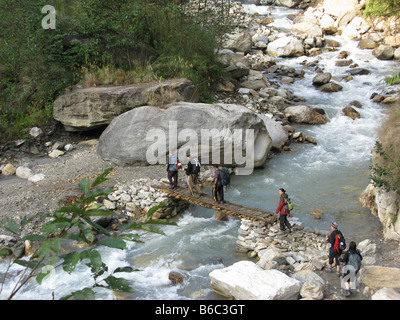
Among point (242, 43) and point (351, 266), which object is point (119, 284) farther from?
point (242, 43)

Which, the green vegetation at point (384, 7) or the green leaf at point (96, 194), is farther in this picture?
the green vegetation at point (384, 7)

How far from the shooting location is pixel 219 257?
9.66m

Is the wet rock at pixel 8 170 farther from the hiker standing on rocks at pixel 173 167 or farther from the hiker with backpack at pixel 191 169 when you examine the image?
the hiker with backpack at pixel 191 169

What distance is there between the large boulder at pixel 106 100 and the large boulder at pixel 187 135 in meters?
1.30

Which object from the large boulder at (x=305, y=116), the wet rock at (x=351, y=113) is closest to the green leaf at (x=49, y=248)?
the large boulder at (x=305, y=116)

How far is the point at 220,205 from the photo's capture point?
35.9 ft

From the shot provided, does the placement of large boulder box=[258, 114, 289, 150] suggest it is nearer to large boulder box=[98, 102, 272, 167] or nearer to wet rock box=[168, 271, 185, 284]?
large boulder box=[98, 102, 272, 167]

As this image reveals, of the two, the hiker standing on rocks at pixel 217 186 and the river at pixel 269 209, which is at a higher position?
the hiker standing on rocks at pixel 217 186

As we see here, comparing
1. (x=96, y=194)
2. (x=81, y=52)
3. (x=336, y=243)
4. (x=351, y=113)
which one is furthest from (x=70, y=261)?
(x=351, y=113)

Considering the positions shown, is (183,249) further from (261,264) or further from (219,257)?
(261,264)

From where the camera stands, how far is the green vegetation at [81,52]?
55.6ft

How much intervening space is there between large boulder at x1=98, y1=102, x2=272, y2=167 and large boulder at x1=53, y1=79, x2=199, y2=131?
4.26 feet

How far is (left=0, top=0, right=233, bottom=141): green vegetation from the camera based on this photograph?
17.0 metres

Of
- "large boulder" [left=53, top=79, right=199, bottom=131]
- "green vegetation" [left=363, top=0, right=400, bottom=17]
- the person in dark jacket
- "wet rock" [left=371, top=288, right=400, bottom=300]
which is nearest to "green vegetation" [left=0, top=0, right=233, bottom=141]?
"large boulder" [left=53, top=79, right=199, bottom=131]
